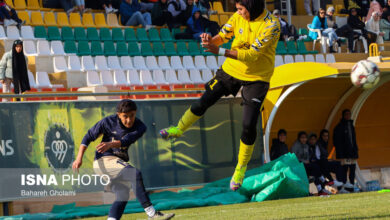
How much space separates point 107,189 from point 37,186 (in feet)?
12.7

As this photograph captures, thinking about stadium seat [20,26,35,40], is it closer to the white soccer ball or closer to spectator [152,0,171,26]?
spectator [152,0,171,26]

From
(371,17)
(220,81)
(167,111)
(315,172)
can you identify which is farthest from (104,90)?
(371,17)

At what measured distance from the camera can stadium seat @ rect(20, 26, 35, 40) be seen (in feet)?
64.6

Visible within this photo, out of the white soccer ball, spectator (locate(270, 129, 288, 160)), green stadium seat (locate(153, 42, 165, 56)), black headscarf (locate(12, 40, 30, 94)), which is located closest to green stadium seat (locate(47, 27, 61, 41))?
green stadium seat (locate(153, 42, 165, 56))

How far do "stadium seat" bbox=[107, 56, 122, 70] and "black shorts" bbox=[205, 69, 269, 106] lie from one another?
1128 cm

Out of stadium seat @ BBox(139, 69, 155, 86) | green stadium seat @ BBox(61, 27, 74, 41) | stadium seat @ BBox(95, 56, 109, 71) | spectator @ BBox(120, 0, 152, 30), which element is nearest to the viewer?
stadium seat @ BBox(95, 56, 109, 71)

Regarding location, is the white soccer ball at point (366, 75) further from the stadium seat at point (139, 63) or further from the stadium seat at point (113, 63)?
the stadium seat at point (139, 63)

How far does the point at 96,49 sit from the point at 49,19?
6.36 feet

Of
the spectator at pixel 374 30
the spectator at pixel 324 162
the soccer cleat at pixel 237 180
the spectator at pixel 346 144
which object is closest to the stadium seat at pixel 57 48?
the spectator at pixel 324 162

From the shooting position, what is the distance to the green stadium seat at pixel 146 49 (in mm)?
21281

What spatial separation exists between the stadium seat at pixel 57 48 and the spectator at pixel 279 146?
290 inches

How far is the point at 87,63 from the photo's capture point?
19.5 m

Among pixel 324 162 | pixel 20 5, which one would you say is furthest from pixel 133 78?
pixel 324 162

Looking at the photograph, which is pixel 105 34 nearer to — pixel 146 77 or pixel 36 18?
pixel 36 18
